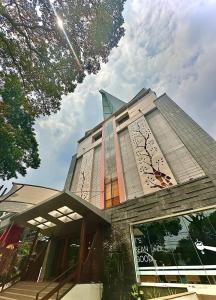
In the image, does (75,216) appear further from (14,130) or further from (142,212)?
(14,130)

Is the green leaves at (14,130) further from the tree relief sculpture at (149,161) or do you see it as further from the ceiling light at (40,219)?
the tree relief sculpture at (149,161)

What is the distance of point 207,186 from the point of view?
7.19 m

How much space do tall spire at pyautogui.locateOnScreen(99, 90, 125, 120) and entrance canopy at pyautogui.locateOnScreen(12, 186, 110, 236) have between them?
12.5 meters

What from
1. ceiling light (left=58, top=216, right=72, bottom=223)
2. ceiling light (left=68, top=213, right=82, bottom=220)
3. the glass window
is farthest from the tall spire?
the glass window

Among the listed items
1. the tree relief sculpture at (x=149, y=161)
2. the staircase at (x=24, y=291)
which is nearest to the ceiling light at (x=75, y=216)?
the staircase at (x=24, y=291)

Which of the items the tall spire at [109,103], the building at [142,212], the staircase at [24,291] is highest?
the tall spire at [109,103]

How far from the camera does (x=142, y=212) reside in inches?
331

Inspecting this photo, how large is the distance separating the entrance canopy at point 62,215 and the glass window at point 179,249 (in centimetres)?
234

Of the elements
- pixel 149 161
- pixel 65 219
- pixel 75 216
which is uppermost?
pixel 149 161

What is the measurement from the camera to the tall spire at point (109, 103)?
2091cm

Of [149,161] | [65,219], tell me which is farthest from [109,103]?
[65,219]

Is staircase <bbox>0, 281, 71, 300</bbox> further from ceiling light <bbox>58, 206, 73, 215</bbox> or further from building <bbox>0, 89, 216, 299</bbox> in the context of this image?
ceiling light <bbox>58, 206, 73, 215</bbox>

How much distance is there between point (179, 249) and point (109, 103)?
18135 millimetres

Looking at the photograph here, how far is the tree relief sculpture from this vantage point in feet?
30.9
